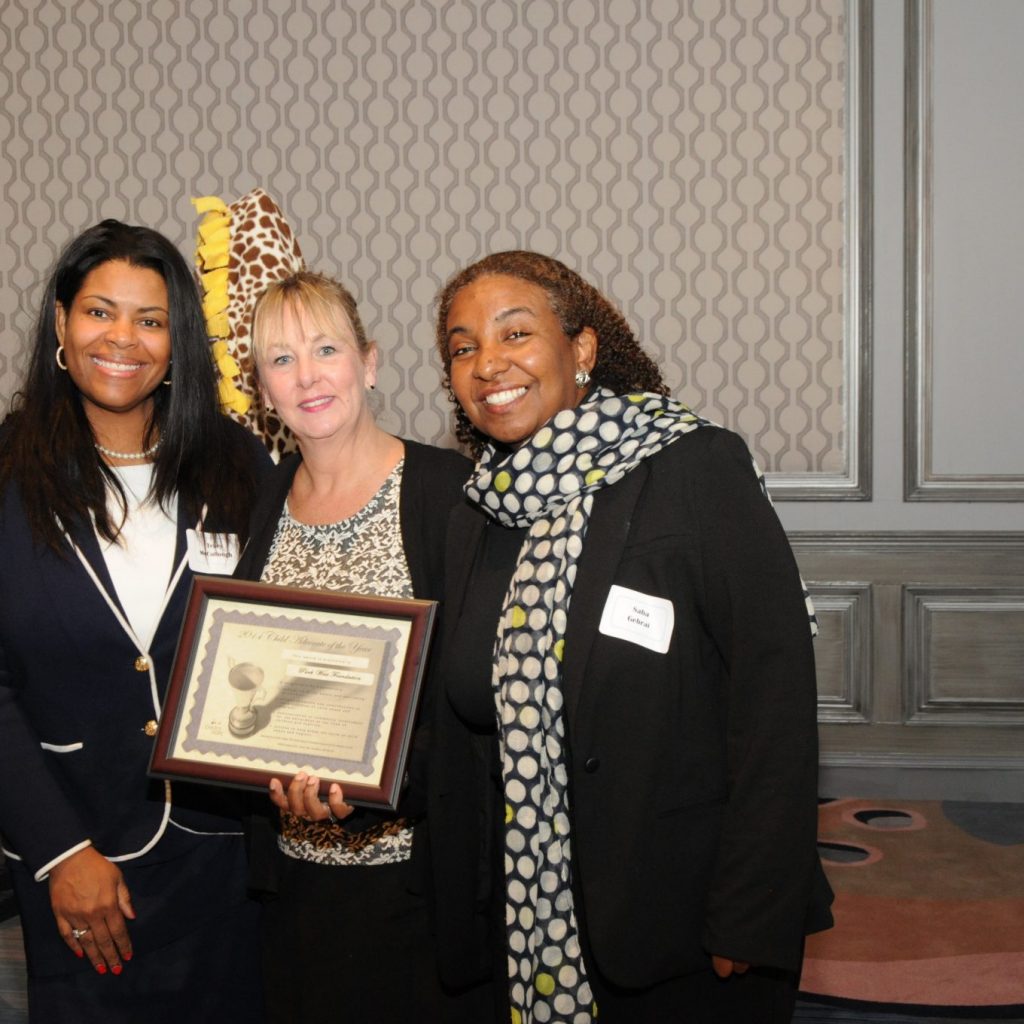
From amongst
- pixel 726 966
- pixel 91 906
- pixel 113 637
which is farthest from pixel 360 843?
pixel 726 966

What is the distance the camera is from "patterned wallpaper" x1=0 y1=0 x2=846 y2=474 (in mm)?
5004

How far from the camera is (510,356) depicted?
5.92ft

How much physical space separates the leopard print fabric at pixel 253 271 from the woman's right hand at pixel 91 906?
4.26 ft

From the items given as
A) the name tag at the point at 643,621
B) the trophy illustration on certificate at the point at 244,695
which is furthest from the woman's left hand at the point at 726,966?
the trophy illustration on certificate at the point at 244,695

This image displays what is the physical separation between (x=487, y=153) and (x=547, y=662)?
3.91m

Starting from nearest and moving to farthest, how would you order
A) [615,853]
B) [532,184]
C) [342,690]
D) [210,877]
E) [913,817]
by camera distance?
[615,853] < [342,690] < [210,877] < [913,817] < [532,184]

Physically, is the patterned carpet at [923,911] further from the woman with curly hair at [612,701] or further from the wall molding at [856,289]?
the woman with curly hair at [612,701]

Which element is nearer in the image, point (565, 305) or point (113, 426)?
point (565, 305)

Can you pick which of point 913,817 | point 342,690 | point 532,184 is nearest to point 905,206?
point 532,184

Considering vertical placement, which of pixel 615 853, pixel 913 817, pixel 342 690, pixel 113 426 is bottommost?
pixel 913 817

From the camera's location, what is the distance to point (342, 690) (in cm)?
181

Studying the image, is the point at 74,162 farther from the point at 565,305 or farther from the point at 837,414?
the point at 565,305

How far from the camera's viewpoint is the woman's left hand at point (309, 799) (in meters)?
1.77

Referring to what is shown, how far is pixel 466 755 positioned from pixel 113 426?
0.92m
